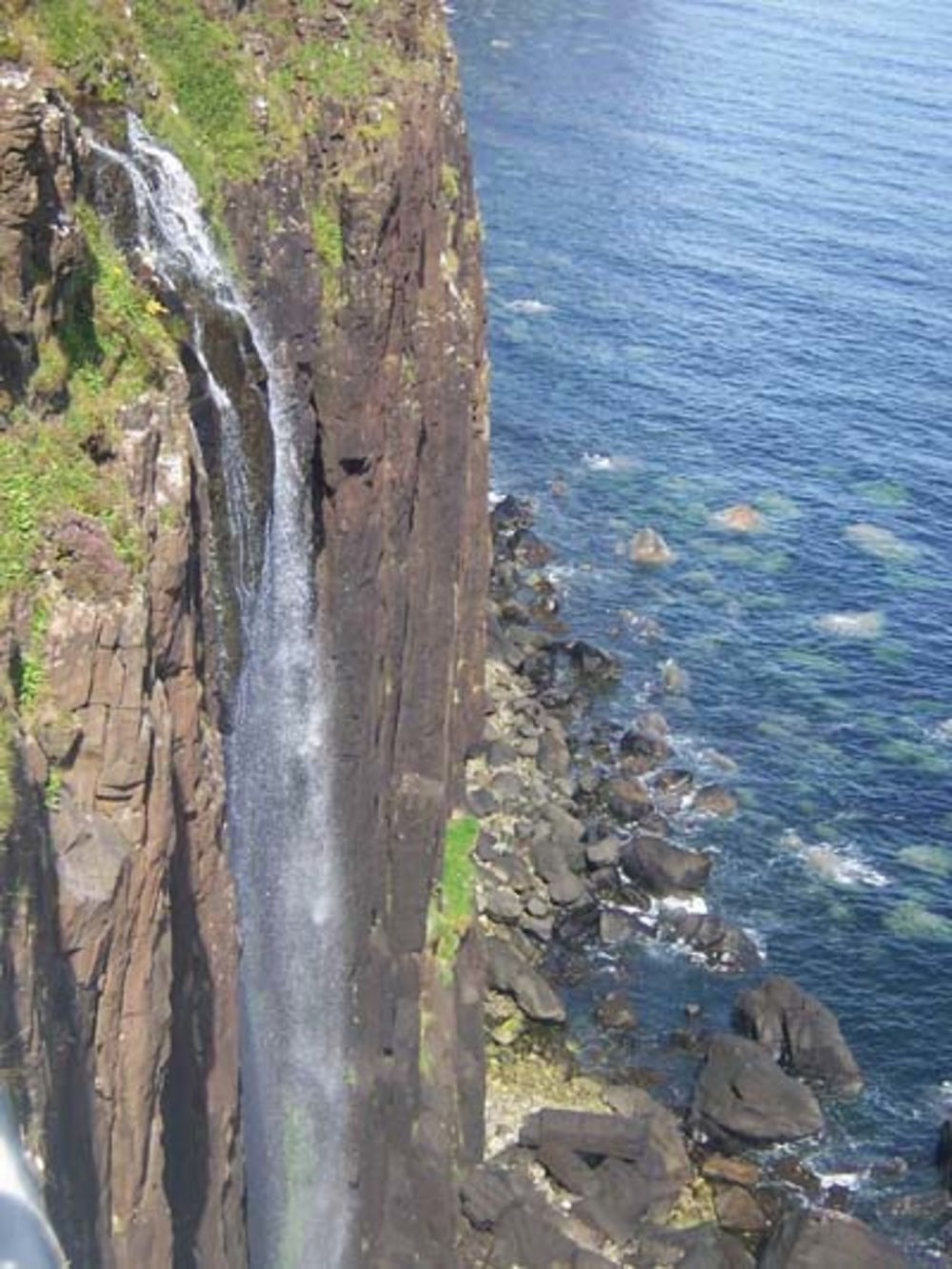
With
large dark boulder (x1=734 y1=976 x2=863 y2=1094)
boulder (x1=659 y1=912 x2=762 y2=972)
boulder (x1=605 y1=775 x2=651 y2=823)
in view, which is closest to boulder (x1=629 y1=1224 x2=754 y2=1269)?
large dark boulder (x1=734 y1=976 x2=863 y2=1094)

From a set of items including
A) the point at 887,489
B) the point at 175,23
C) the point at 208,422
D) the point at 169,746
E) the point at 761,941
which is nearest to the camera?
the point at 169,746

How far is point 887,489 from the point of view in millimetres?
101812

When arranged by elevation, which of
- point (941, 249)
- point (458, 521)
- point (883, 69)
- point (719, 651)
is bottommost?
point (719, 651)

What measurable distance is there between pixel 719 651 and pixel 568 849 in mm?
19873

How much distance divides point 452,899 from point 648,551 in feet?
145

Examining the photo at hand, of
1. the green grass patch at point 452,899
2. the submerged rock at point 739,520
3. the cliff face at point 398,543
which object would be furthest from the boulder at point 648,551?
the green grass patch at point 452,899

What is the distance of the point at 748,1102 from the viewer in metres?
57.8

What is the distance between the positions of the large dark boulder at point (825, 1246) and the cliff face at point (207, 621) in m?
9.92

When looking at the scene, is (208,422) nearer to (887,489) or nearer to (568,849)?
(568,849)

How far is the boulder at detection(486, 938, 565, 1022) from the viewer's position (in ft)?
199

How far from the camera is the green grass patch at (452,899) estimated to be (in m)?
50.5

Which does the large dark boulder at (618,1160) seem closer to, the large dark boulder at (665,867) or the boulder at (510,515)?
the large dark boulder at (665,867)

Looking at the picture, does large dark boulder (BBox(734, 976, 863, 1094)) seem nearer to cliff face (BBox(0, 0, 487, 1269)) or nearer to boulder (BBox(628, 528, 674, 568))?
cliff face (BBox(0, 0, 487, 1269))

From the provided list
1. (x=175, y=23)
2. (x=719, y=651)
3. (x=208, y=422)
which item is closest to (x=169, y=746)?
(x=208, y=422)
